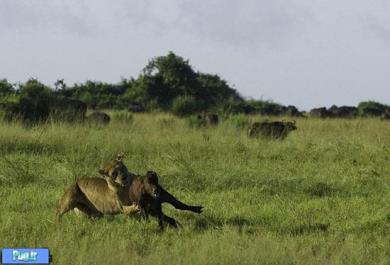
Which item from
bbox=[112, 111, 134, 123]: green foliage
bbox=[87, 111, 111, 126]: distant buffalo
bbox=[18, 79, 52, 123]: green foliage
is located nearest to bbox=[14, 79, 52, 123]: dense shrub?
bbox=[18, 79, 52, 123]: green foliage

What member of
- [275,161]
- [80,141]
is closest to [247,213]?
[275,161]

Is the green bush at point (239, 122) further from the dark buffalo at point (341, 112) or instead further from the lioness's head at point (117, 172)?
the lioness's head at point (117, 172)

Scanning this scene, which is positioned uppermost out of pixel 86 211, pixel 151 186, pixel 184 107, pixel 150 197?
pixel 184 107

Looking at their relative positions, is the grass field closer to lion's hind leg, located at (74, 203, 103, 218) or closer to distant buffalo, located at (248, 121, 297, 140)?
lion's hind leg, located at (74, 203, 103, 218)

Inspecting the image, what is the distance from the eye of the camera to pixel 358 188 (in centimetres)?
844

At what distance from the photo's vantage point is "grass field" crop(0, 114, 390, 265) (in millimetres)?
5211

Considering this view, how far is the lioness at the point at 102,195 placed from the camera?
625 centimetres

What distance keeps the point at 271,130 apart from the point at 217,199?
8.03 metres

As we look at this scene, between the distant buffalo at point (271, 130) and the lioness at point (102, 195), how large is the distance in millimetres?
8744

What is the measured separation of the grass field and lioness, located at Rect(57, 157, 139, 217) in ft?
0.40

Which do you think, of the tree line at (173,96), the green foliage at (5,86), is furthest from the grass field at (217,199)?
the tree line at (173,96)

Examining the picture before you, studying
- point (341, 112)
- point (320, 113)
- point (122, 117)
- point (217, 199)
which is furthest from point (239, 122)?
point (341, 112)

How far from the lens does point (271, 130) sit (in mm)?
15406

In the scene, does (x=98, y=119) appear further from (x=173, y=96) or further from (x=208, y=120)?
(x=173, y=96)
